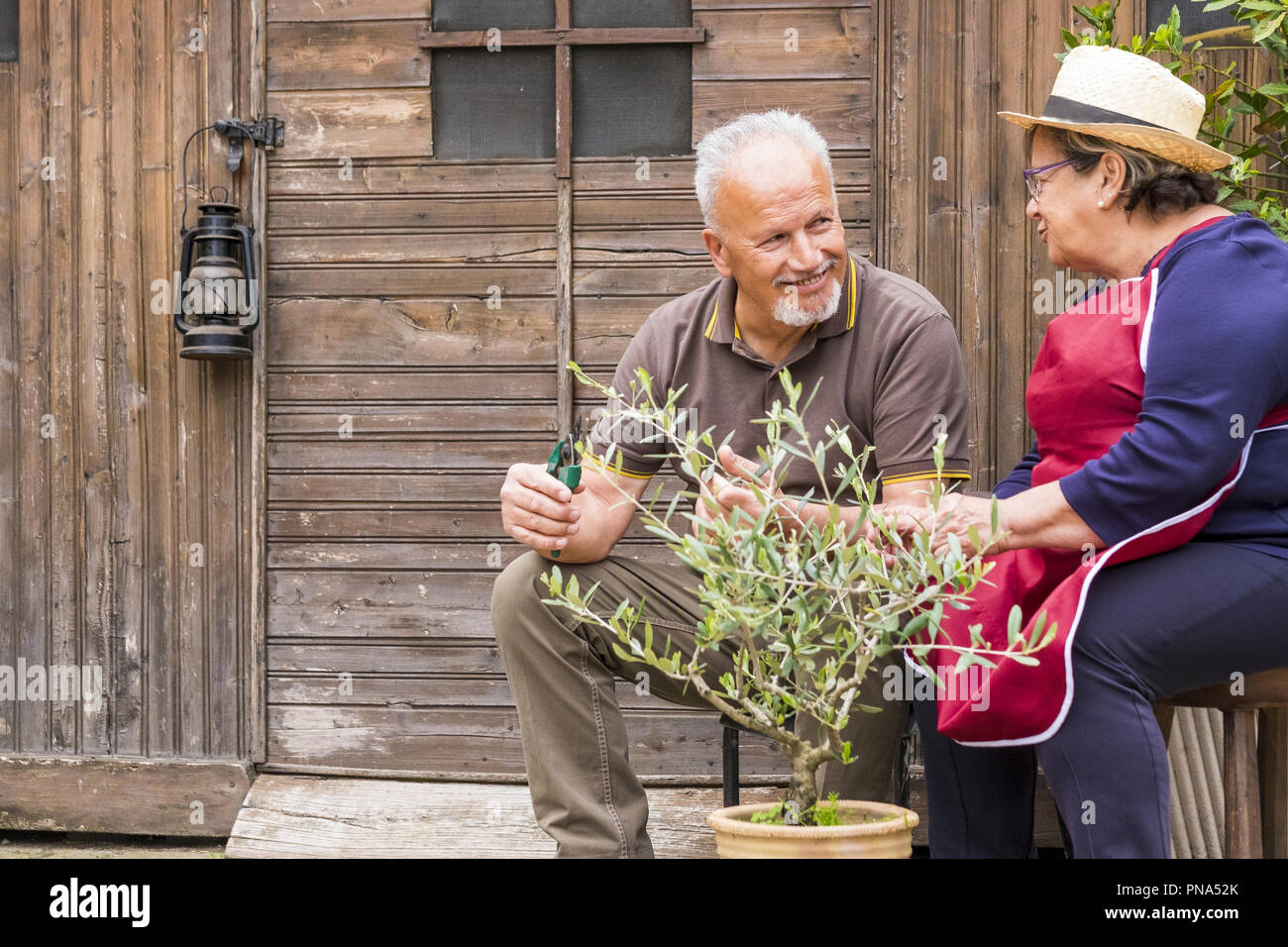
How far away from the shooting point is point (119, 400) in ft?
12.8

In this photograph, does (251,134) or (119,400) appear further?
(119,400)

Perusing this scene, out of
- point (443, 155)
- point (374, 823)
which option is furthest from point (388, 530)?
point (443, 155)

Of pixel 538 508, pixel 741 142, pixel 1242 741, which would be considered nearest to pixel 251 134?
pixel 741 142

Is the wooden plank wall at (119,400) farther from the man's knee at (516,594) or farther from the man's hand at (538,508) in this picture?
the man's hand at (538,508)

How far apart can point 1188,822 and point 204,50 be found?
11.5 ft

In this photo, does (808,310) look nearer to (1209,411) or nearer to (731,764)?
(1209,411)

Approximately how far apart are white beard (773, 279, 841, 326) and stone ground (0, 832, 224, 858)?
245 centimetres

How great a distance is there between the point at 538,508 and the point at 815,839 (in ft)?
2.76

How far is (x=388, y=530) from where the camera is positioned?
3.82 metres

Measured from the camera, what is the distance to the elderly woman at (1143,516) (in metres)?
1.83

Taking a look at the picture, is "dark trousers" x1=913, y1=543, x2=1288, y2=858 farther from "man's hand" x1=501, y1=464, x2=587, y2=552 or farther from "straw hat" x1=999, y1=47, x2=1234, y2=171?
"man's hand" x1=501, y1=464, x2=587, y2=552

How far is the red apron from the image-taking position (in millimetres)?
1872

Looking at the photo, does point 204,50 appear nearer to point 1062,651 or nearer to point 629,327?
point 629,327
